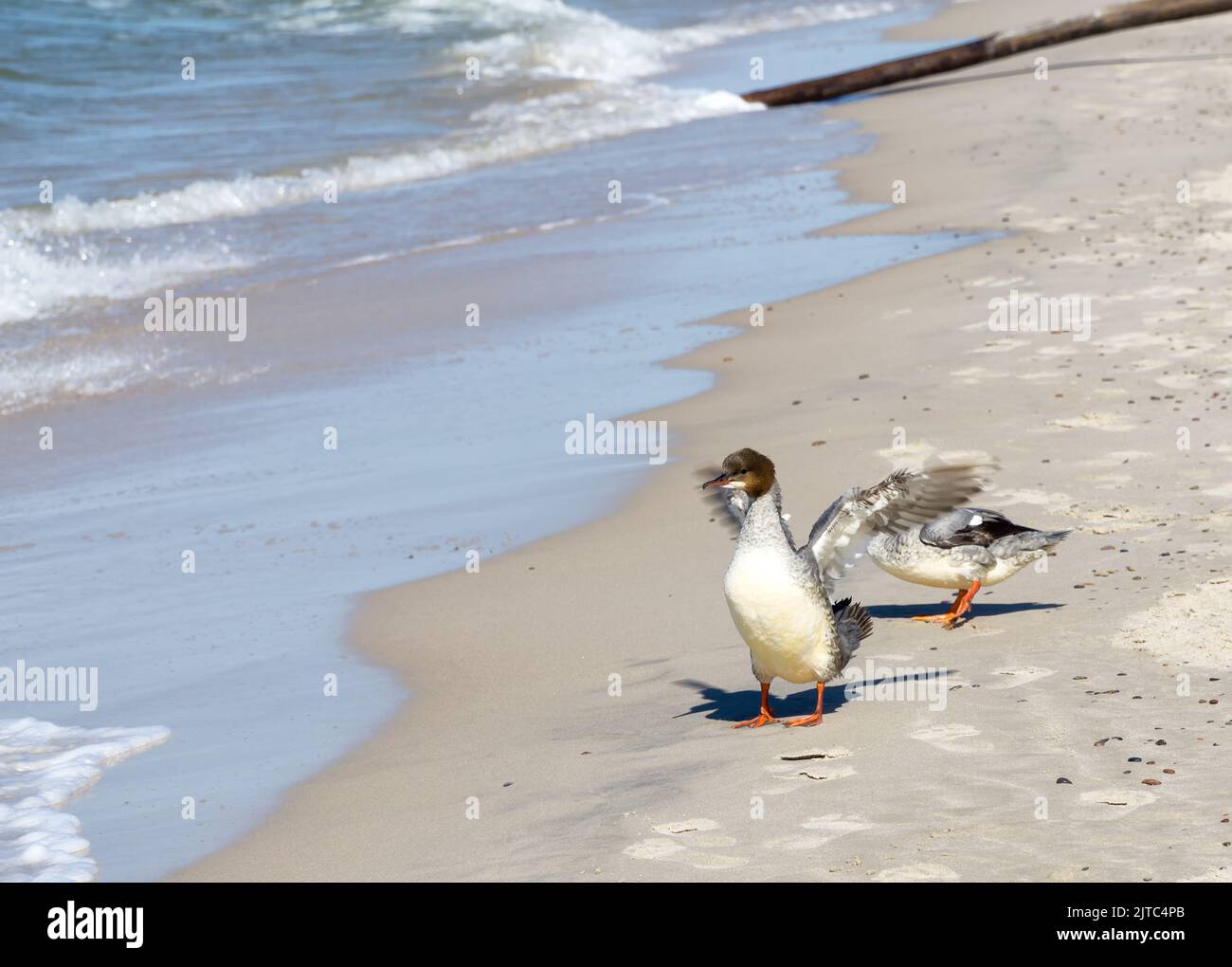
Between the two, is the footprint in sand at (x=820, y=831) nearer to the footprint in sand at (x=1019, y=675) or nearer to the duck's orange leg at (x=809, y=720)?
the duck's orange leg at (x=809, y=720)

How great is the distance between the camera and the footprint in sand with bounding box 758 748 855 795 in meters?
5.46

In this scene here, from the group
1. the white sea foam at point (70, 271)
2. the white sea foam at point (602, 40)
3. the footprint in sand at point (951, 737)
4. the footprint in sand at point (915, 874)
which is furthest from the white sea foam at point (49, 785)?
the white sea foam at point (602, 40)

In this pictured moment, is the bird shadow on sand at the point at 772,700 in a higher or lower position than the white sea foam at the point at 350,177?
lower

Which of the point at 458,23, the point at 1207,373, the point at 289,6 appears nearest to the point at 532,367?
the point at 1207,373

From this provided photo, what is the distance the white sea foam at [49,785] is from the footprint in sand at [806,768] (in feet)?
7.43

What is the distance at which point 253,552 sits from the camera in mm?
8664

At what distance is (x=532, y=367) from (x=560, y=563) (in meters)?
3.81

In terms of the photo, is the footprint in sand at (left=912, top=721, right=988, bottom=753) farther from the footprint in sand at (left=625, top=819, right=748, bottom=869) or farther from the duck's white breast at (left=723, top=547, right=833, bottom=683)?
the footprint in sand at (left=625, top=819, right=748, bottom=869)

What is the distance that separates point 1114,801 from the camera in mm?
4996

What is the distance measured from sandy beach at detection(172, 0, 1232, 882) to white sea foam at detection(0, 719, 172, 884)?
53 cm

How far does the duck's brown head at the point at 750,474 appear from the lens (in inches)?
232

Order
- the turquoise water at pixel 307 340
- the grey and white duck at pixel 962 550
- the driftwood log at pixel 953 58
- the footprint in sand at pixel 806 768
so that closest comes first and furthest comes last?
the footprint in sand at pixel 806 768, the grey and white duck at pixel 962 550, the turquoise water at pixel 307 340, the driftwood log at pixel 953 58

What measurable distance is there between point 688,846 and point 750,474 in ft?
4.74
